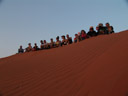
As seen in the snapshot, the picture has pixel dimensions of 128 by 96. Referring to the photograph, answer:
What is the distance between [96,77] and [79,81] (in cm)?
45

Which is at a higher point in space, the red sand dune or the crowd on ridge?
the crowd on ridge

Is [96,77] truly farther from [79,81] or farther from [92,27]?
[92,27]

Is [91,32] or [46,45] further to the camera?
[46,45]

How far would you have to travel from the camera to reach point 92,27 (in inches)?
379

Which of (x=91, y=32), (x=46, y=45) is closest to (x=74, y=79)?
(x=91, y=32)

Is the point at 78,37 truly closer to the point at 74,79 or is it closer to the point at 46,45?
the point at 46,45

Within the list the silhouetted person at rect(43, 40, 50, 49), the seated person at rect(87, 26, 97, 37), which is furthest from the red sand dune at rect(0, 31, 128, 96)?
the silhouetted person at rect(43, 40, 50, 49)

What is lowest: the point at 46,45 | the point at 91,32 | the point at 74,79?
the point at 74,79

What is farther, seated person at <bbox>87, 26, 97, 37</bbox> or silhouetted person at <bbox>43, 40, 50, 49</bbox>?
silhouetted person at <bbox>43, 40, 50, 49</bbox>

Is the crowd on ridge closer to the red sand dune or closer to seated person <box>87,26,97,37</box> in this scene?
seated person <box>87,26,97,37</box>

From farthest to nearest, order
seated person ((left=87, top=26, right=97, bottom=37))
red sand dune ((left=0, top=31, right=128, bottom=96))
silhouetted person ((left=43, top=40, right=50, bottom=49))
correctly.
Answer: silhouetted person ((left=43, top=40, right=50, bottom=49))
seated person ((left=87, top=26, right=97, bottom=37))
red sand dune ((left=0, top=31, right=128, bottom=96))

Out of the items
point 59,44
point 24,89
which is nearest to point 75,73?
point 24,89

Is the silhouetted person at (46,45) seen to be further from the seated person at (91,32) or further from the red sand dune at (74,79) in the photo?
the red sand dune at (74,79)

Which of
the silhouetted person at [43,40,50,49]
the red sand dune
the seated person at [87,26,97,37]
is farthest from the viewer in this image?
the silhouetted person at [43,40,50,49]
